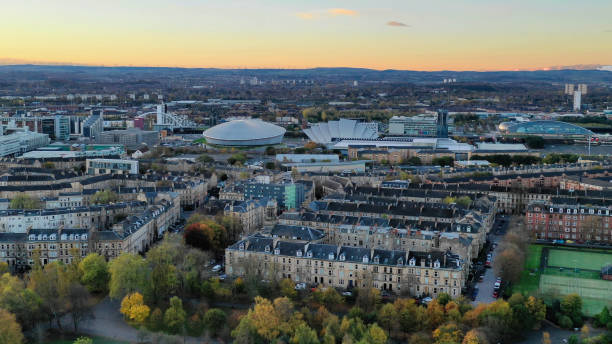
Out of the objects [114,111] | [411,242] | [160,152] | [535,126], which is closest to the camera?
[411,242]

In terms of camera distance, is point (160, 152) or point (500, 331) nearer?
point (500, 331)

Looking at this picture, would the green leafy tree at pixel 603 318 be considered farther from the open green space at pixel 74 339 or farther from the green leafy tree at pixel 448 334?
the open green space at pixel 74 339

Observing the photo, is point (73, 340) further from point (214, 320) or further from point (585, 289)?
point (585, 289)

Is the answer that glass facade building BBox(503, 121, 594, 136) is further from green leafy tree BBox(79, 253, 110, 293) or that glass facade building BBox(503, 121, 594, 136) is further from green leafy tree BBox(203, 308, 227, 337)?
green leafy tree BBox(203, 308, 227, 337)

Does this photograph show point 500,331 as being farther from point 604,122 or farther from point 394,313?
point 604,122

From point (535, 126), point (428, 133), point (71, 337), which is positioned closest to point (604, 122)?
point (535, 126)

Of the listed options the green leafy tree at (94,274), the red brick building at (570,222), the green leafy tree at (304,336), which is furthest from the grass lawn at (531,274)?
the green leafy tree at (94,274)

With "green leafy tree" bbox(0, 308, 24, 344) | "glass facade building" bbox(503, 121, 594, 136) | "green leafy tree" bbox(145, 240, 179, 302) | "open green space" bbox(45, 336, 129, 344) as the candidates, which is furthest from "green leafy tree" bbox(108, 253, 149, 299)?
"glass facade building" bbox(503, 121, 594, 136)
